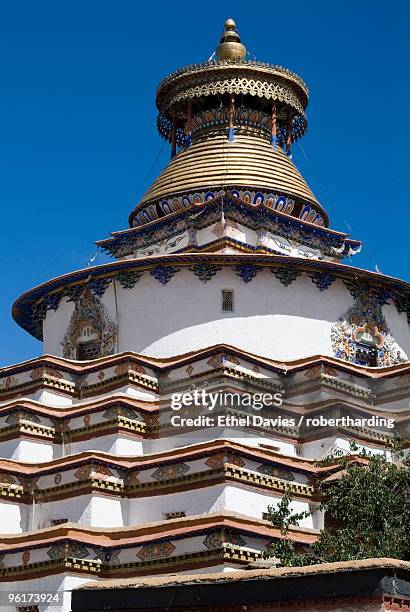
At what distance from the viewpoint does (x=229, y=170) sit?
30.2 metres

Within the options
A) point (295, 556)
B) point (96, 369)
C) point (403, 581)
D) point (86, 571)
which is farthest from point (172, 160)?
point (403, 581)

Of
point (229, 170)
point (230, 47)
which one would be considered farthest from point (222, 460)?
point (230, 47)

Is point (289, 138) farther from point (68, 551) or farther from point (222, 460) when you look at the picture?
point (68, 551)

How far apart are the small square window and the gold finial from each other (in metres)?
10.4

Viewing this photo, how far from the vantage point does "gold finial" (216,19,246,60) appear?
33.6 m

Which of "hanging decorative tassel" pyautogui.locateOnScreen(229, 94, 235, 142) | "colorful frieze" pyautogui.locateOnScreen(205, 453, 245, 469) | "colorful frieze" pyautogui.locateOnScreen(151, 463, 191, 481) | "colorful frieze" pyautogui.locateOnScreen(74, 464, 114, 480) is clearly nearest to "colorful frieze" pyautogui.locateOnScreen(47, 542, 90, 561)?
"colorful frieze" pyautogui.locateOnScreen(74, 464, 114, 480)

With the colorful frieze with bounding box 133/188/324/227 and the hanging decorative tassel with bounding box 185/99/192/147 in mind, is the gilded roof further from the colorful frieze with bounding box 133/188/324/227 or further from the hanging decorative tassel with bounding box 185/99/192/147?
the hanging decorative tassel with bounding box 185/99/192/147

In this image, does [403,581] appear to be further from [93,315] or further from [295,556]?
[93,315]

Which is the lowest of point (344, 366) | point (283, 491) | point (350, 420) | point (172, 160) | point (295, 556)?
point (295, 556)

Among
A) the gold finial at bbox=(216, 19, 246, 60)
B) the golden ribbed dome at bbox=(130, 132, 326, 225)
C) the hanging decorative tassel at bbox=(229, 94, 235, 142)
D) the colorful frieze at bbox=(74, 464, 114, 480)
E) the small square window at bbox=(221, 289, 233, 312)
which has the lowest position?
the colorful frieze at bbox=(74, 464, 114, 480)

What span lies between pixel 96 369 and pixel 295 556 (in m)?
9.87

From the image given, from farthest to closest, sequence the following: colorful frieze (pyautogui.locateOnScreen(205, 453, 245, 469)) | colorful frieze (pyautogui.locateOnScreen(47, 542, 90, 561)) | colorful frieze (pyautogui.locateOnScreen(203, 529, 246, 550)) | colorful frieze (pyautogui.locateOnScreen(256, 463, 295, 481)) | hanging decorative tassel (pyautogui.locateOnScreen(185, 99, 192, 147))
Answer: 1. hanging decorative tassel (pyautogui.locateOnScreen(185, 99, 192, 147))
2. colorful frieze (pyautogui.locateOnScreen(256, 463, 295, 481))
3. colorful frieze (pyautogui.locateOnScreen(205, 453, 245, 469))
4. colorful frieze (pyautogui.locateOnScreen(47, 542, 90, 561))
5. colorful frieze (pyautogui.locateOnScreen(203, 529, 246, 550))

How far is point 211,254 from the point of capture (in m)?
25.7

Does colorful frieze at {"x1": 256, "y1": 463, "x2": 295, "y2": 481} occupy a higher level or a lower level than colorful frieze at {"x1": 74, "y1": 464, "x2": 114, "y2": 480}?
lower
